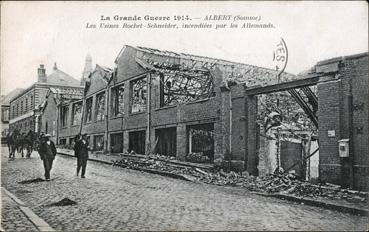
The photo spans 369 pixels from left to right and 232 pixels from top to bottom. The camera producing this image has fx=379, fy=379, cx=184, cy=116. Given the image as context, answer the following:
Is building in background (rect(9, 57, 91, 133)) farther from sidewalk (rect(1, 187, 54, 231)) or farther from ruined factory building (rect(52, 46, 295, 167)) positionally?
sidewalk (rect(1, 187, 54, 231))

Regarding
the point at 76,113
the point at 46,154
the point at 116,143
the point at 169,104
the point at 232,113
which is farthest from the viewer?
the point at 76,113

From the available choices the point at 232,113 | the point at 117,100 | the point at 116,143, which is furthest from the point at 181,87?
the point at 232,113

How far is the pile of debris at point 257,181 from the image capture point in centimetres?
952

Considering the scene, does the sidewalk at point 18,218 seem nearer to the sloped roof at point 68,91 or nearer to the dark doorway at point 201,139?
the dark doorway at point 201,139

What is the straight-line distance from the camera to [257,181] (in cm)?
1187

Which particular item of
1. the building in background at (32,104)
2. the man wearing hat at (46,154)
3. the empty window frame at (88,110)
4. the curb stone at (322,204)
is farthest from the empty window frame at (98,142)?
the curb stone at (322,204)

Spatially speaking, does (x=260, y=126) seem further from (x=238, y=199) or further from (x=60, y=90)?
(x=60, y=90)

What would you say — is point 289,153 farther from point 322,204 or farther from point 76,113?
point 76,113

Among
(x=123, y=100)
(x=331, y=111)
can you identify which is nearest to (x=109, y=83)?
(x=123, y=100)

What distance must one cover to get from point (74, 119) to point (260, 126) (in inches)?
714

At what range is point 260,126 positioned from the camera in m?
13.4

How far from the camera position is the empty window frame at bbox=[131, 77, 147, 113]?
20500mm

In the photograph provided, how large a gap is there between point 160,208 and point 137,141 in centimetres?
1249

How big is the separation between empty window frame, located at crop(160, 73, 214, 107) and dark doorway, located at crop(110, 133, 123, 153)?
146 inches
